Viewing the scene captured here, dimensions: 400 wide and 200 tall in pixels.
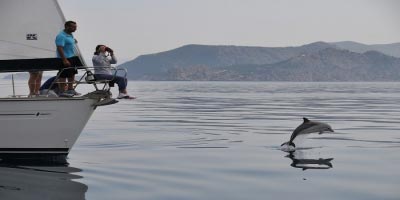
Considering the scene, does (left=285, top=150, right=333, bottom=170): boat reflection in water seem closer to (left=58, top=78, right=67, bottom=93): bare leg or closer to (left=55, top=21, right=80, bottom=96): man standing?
(left=55, top=21, right=80, bottom=96): man standing

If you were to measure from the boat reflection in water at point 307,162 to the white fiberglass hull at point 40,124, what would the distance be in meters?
5.32

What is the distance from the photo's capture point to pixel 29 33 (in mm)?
14367

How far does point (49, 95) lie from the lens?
1471cm

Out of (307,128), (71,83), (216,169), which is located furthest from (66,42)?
(307,128)

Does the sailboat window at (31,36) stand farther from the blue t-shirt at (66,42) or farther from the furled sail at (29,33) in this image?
the blue t-shirt at (66,42)

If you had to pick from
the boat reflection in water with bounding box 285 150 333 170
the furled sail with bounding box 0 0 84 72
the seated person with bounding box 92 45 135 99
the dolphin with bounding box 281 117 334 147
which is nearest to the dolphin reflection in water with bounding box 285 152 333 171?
the boat reflection in water with bounding box 285 150 333 170

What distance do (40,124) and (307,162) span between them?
6.72m

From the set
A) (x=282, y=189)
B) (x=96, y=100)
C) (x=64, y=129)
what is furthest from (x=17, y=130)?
(x=282, y=189)

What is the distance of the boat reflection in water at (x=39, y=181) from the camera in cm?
1098

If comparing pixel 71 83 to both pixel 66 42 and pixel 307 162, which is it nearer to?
pixel 66 42

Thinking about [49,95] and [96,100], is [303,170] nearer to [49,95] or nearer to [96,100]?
[96,100]

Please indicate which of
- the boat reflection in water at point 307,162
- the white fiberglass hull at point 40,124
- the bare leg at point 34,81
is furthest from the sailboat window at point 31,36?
the boat reflection in water at point 307,162

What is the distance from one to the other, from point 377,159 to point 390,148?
2.56 metres

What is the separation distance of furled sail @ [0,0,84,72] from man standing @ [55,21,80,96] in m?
0.25
